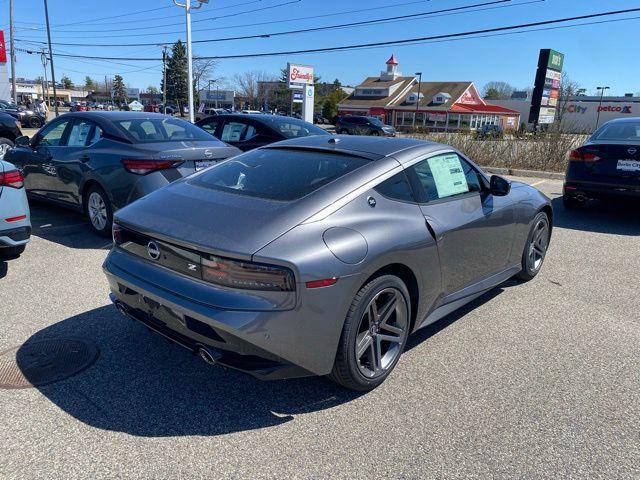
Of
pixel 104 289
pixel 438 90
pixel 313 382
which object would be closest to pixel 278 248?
pixel 313 382

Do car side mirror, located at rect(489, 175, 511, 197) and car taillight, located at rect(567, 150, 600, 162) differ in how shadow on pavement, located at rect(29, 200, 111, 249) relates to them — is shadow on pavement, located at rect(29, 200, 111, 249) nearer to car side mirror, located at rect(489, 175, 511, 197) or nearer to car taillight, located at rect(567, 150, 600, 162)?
car side mirror, located at rect(489, 175, 511, 197)

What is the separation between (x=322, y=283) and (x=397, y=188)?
1.04 m

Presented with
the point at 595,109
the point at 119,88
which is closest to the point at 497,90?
the point at 595,109

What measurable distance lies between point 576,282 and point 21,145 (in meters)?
7.66

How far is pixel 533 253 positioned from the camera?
513cm

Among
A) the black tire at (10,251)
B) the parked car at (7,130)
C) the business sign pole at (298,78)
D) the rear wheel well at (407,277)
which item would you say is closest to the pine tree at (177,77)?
the business sign pole at (298,78)

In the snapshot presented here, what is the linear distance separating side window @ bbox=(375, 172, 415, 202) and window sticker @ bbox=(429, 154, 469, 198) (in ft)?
1.30

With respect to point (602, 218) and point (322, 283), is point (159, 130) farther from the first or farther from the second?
point (602, 218)

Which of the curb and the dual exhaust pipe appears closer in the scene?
the dual exhaust pipe

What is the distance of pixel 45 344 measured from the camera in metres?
3.58

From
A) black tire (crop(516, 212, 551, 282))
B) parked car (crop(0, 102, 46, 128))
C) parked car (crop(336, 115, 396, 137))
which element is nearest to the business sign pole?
parked car (crop(336, 115, 396, 137))

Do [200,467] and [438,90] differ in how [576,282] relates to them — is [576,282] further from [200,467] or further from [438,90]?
[438,90]

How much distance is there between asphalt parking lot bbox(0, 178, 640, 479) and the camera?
97.3 inches

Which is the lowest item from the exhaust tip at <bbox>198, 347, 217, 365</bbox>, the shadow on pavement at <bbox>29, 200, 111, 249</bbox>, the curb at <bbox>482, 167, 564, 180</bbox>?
the shadow on pavement at <bbox>29, 200, 111, 249</bbox>
